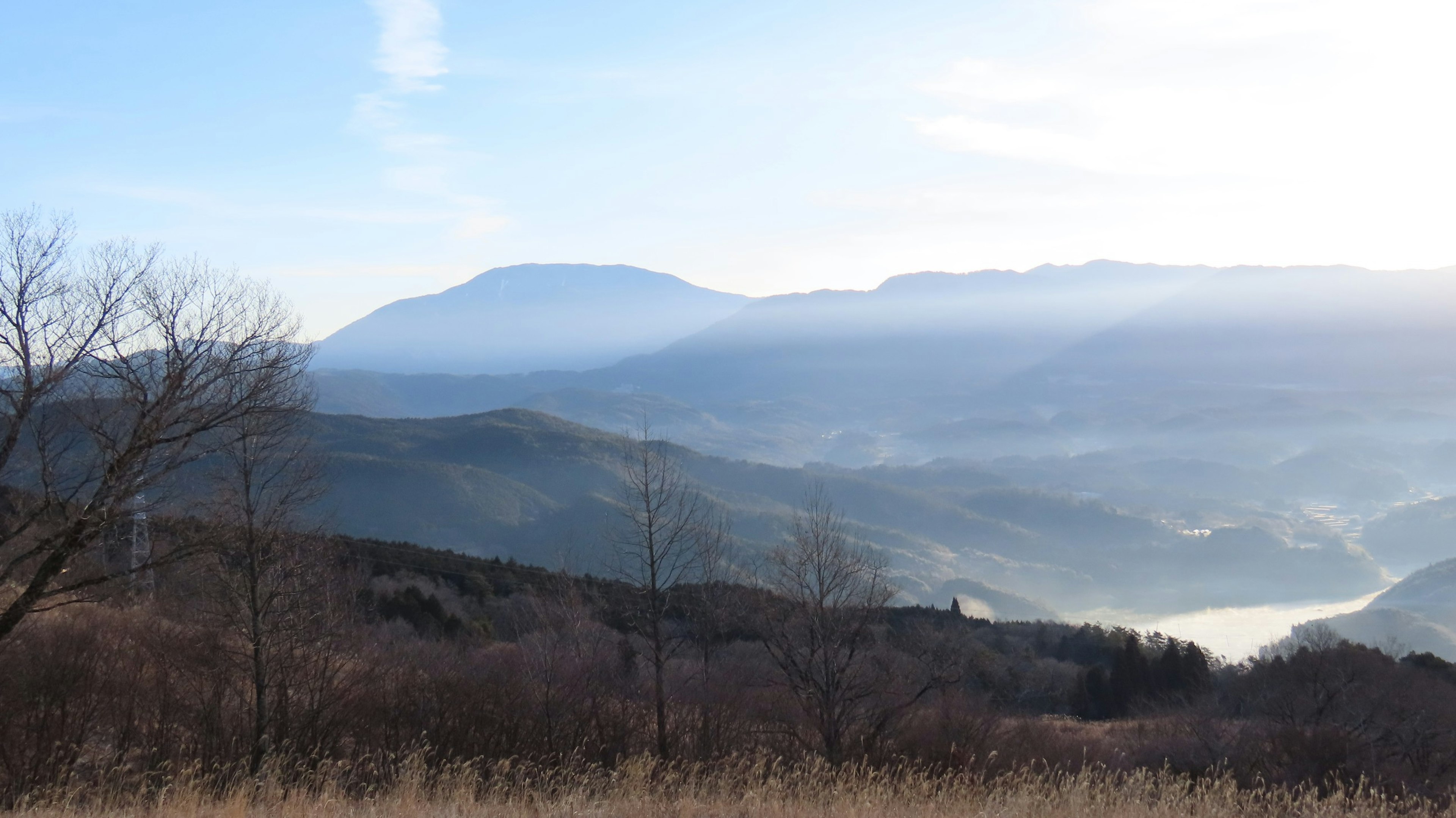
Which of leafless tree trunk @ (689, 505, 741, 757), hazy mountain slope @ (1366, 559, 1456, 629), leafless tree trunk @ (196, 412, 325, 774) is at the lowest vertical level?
hazy mountain slope @ (1366, 559, 1456, 629)

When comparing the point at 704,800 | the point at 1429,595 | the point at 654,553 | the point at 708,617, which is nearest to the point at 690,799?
the point at 704,800

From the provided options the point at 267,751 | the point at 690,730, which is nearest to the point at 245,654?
the point at 267,751

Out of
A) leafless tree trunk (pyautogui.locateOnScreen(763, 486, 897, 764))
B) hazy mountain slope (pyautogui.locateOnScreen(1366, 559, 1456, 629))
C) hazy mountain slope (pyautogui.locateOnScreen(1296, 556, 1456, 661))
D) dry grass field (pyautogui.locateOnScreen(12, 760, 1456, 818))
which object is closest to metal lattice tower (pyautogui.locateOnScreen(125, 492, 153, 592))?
dry grass field (pyautogui.locateOnScreen(12, 760, 1456, 818))

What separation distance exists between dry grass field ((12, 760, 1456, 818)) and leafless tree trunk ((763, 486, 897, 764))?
6.08 meters

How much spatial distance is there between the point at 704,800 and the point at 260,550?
10440 millimetres

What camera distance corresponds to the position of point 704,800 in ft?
29.7

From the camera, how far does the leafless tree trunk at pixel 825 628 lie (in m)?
18.5

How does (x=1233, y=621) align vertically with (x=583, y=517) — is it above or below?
below

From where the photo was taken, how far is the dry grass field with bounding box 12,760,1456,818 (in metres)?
8.17

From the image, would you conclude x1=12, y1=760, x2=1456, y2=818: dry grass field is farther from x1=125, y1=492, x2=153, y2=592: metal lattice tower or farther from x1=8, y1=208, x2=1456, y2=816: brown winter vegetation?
x1=125, y1=492, x2=153, y2=592: metal lattice tower

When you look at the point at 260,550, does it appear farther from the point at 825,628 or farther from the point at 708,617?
the point at 708,617

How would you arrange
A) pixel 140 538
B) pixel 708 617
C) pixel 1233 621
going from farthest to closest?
pixel 1233 621 → pixel 708 617 → pixel 140 538

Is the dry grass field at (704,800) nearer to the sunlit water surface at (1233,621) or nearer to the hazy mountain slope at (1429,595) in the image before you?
the sunlit water surface at (1233,621)

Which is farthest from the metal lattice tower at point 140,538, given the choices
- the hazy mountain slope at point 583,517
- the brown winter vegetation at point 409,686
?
the hazy mountain slope at point 583,517
